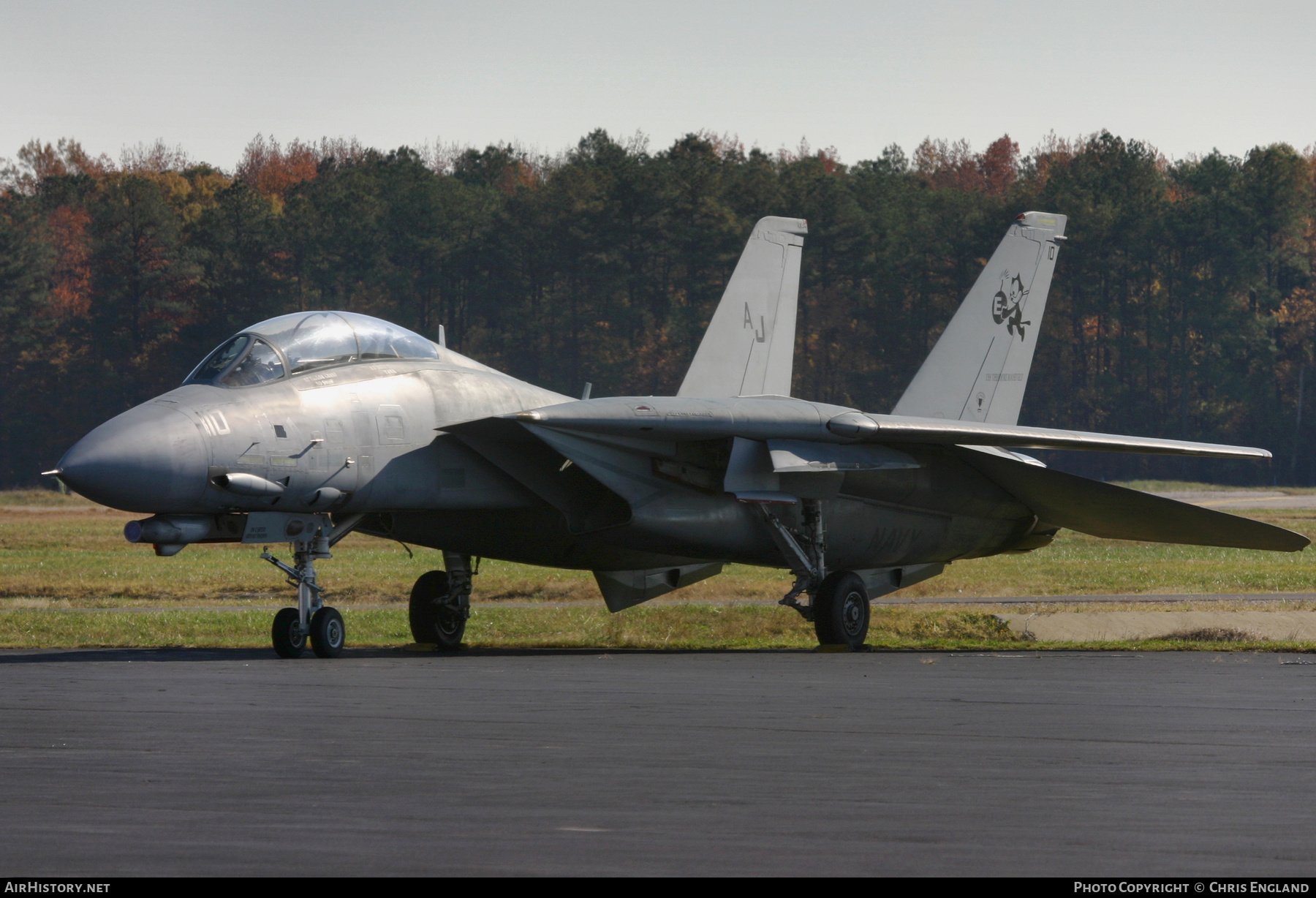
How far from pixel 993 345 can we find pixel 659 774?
13.5 meters

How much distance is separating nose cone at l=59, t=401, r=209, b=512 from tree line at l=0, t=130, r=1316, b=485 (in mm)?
65750

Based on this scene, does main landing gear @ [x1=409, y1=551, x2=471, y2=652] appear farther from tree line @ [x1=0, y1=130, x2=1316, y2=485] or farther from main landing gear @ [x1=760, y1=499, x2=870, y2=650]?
tree line @ [x1=0, y1=130, x2=1316, y2=485]

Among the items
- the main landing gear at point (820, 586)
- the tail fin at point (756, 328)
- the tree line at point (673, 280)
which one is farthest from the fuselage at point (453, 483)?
the tree line at point (673, 280)

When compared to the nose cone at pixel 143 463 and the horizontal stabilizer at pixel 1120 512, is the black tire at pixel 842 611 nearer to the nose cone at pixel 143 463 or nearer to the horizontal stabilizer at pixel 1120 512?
the horizontal stabilizer at pixel 1120 512

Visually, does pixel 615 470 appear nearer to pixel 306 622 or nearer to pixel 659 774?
pixel 306 622

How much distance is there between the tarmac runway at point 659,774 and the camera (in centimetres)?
516

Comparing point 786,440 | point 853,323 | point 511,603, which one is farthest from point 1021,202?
point 786,440

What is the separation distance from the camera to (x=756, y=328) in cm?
2017

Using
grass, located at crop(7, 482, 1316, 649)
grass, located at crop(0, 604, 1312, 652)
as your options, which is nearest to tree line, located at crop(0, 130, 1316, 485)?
grass, located at crop(7, 482, 1316, 649)

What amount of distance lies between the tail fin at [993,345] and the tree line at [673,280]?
194ft

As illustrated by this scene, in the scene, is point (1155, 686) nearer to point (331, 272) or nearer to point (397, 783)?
point (397, 783)

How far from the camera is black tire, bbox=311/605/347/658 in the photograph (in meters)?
13.7

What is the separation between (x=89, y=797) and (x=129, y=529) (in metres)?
6.89

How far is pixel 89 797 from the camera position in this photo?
6344 millimetres
